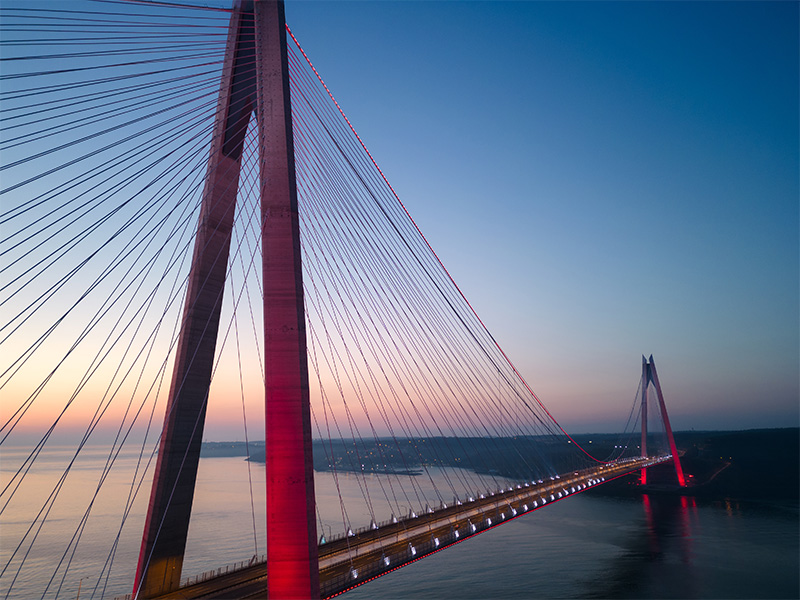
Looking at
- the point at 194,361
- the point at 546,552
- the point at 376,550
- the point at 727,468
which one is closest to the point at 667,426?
the point at 727,468

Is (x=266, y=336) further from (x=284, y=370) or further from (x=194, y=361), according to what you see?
(x=194, y=361)

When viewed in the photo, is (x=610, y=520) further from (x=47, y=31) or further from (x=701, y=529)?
(x=47, y=31)

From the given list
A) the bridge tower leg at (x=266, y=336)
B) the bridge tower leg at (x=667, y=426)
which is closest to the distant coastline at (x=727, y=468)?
the bridge tower leg at (x=667, y=426)

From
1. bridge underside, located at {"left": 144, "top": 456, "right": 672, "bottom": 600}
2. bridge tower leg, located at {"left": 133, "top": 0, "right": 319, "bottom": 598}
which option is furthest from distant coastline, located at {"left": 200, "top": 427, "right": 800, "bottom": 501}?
bridge tower leg, located at {"left": 133, "top": 0, "right": 319, "bottom": 598}

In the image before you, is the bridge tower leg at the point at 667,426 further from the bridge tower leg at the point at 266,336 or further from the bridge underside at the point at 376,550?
the bridge tower leg at the point at 266,336

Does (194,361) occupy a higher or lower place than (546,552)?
higher

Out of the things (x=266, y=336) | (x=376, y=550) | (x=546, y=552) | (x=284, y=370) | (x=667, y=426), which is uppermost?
(x=266, y=336)

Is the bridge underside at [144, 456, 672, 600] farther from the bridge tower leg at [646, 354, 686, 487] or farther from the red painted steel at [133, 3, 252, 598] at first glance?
the bridge tower leg at [646, 354, 686, 487]
